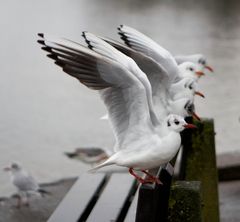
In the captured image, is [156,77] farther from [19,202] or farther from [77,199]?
[19,202]

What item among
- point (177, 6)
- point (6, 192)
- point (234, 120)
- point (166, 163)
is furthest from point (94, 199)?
point (177, 6)

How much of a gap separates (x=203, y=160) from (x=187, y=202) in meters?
1.44

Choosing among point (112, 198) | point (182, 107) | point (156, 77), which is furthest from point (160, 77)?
point (112, 198)

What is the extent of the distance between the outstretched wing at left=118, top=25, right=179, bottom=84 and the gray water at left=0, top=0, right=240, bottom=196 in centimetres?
193

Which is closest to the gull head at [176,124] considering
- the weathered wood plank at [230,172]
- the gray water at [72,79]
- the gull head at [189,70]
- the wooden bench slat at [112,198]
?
the wooden bench slat at [112,198]

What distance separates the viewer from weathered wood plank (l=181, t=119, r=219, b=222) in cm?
435

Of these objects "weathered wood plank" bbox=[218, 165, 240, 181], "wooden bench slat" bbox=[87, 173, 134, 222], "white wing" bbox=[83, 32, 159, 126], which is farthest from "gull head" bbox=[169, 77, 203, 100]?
"white wing" bbox=[83, 32, 159, 126]

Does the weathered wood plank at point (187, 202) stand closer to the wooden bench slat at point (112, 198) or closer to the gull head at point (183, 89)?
the wooden bench slat at point (112, 198)

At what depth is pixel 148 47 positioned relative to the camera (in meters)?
4.58

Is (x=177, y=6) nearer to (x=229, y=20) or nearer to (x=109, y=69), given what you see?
(x=229, y=20)

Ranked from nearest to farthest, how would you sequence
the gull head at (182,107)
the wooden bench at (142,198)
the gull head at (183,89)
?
the wooden bench at (142,198)
the gull head at (182,107)
the gull head at (183,89)

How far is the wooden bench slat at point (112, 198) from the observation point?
11.3ft

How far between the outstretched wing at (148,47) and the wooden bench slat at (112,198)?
32.6 inches

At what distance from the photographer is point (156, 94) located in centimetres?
481
